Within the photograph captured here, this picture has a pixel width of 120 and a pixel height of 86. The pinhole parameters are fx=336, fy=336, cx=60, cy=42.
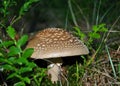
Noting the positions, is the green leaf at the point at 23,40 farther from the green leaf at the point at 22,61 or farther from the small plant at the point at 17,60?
the green leaf at the point at 22,61

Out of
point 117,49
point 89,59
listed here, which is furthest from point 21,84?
point 117,49

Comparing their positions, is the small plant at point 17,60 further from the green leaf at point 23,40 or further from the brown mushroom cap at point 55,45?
the brown mushroom cap at point 55,45

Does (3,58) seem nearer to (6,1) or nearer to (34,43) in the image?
(34,43)

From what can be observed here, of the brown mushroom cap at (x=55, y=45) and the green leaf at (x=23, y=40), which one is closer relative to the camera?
the green leaf at (x=23, y=40)

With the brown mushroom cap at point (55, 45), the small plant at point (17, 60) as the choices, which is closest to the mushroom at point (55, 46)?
the brown mushroom cap at point (55, 45)

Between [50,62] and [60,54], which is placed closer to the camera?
[60,54]

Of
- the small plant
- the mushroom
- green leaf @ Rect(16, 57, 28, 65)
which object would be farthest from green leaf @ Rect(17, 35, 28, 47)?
the mushroom

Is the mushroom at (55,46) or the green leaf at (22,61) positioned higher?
the green leaf at (22,61)

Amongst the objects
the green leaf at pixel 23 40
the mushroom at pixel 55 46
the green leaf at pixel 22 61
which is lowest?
the mushroom at pixel 55 46
